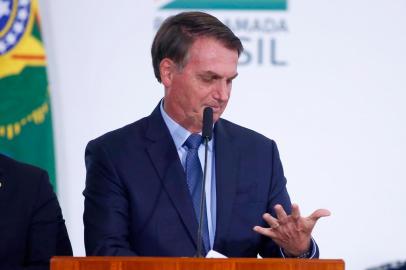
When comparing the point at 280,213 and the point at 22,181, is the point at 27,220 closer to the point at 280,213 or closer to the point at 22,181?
the point at 22,181

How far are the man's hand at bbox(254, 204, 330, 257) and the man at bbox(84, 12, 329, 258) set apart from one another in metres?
0.02

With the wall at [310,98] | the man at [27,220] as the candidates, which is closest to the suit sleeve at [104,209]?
the man at [27,220]

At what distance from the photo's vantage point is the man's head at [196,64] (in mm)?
2824

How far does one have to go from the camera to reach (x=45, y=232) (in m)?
2.76

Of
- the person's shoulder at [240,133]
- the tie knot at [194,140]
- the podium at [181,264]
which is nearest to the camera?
the podium at [181,264]

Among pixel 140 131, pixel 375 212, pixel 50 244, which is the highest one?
pixel 140 131

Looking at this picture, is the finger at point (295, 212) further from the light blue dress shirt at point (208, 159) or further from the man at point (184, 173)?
the light blue dress shirt at point (208, 159)

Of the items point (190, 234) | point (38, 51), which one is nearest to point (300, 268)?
point (190, 234)

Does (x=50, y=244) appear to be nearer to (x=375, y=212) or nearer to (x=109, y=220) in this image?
(x=109, y=220)

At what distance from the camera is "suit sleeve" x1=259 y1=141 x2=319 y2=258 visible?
285 centimetres

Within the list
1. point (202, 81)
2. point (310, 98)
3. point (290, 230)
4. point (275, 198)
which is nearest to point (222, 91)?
point (202, 81)

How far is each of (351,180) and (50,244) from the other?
1.52 metres

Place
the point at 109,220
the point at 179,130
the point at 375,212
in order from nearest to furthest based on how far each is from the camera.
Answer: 1. the point at 109,220
2. the point at 179,130
3. the point at 375,212

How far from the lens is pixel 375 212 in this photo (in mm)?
3775
